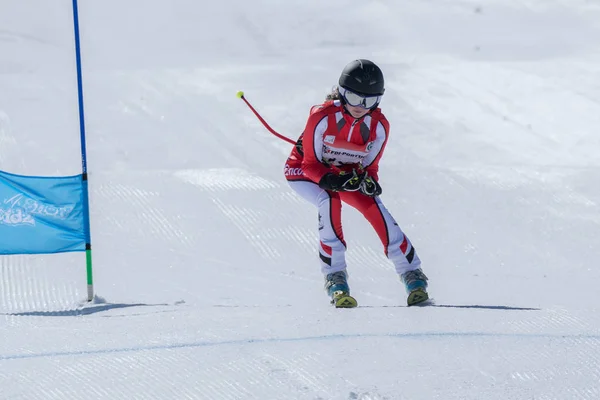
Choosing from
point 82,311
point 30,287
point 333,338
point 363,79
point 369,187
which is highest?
point 363,79

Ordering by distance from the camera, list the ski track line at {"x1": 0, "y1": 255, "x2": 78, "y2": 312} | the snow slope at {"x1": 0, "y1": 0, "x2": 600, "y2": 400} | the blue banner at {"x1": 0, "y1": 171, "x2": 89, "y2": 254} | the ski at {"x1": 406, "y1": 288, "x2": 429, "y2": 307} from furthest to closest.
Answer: the ski track line at {"x1": 0, "y1": 255, "x2": 78, "y2": 312} → the blue banner at {"x1": 0, "y1": 171, "x2": 89, "y2": 254} → the ski at {"x1": 406, "y1": 288, "x2": 429, "y2": 307} → the snow slope at {"x1": 0, "y1": 0, "x2": 600, "y2": 400}

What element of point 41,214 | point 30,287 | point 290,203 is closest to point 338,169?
point 41,214

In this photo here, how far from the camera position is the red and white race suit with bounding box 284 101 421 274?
218 inches

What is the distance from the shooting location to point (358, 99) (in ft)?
17.6

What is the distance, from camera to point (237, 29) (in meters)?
13.5

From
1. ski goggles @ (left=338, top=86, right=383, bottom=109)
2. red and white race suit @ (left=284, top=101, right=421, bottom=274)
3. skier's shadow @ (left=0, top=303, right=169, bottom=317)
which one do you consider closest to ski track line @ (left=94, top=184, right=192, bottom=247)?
skier's shadow @ (left=0, top=303, right=169, bottom=317)

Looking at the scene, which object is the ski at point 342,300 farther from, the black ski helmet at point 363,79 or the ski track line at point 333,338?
the black ski helmet at point 363,79

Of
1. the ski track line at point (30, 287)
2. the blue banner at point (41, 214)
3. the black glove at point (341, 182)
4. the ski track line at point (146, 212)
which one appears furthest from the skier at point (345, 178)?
the ski track line at point (146, 212)

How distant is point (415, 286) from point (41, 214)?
2737mm

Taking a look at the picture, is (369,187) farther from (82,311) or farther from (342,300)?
(82,311)

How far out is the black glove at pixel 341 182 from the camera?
5.44 meters

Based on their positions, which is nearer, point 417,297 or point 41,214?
point 417,297

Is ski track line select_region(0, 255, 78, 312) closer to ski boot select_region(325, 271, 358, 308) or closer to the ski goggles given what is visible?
ski boot select_region(325, 271, 358, 308)

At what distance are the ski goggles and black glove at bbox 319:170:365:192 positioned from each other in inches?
17.2
